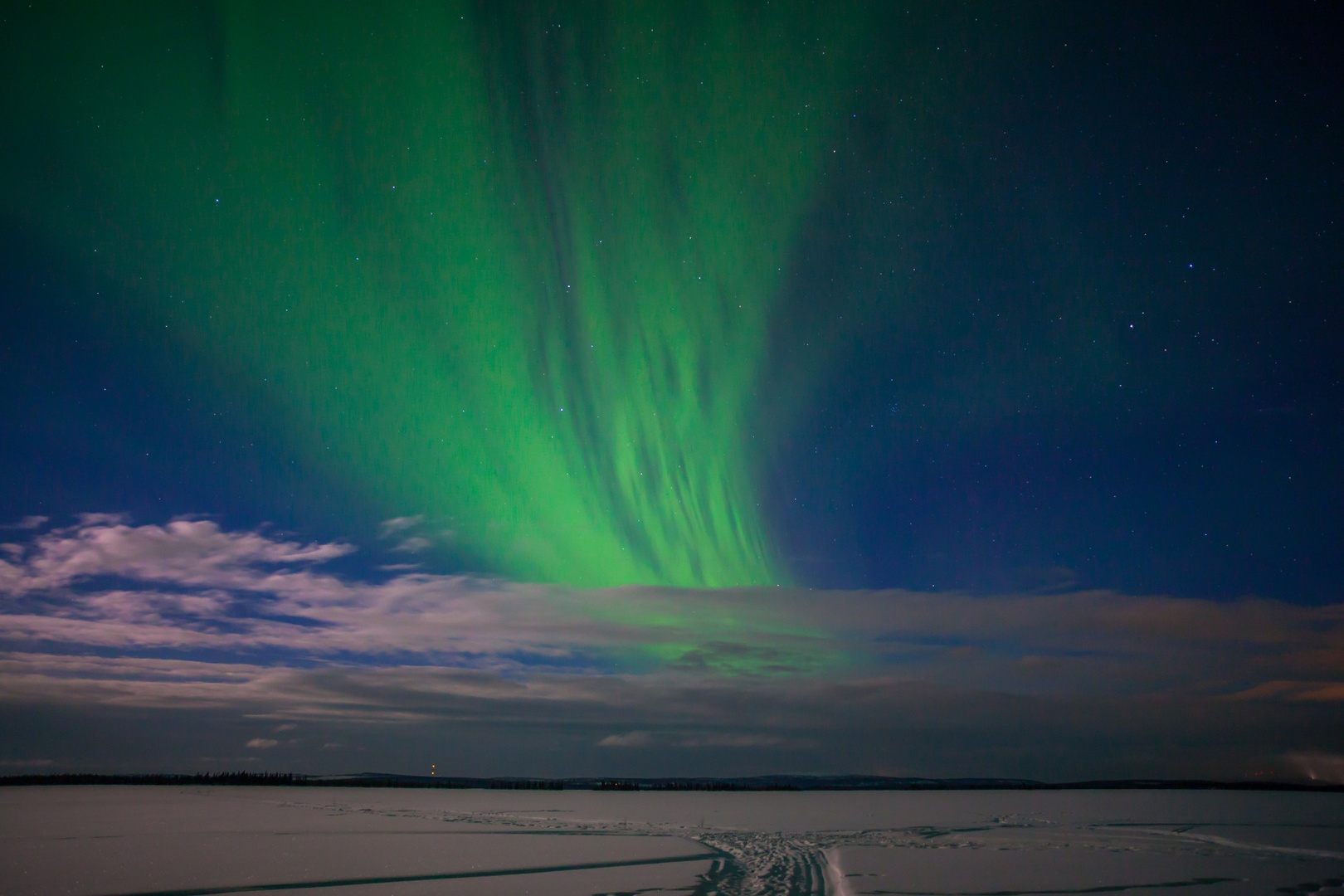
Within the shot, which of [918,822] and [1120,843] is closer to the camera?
[1120,843]

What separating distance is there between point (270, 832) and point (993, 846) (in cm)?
4383

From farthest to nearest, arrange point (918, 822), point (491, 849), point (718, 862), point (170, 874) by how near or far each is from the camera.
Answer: point (918, 822), point (491, 849), point (718, 862), point (170, 874)

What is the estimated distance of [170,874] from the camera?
31.5 meters

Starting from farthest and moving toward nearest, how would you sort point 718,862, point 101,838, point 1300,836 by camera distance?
point 1300,836 → point 101,838 → point 718,862

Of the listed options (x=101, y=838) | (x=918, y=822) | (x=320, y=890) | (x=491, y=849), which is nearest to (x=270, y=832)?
(x=101, y=838)

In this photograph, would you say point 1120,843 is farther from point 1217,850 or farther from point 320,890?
point 320,890

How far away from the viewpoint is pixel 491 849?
42500mm

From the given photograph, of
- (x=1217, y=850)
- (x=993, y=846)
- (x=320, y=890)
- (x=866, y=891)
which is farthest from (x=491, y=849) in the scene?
(x=1217, y=850)

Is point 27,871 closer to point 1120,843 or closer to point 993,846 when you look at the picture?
point 993,846

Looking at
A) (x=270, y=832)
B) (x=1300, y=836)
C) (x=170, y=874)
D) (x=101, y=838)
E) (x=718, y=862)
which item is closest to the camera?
(x=170, y=874)

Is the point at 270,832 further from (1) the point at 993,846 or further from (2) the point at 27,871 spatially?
(1) the point at 993,846

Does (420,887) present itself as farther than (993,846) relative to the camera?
No

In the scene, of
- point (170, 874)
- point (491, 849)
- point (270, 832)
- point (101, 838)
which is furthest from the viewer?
point (270, 832)

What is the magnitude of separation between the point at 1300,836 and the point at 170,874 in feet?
229
